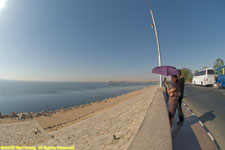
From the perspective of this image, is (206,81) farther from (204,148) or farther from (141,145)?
(141,145)

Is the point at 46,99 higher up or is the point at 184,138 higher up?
the point at 184,138

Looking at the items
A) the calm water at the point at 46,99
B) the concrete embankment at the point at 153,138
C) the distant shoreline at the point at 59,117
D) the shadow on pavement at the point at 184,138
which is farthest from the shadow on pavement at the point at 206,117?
the calm water at the point at 46,99

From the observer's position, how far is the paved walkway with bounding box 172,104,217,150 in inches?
116

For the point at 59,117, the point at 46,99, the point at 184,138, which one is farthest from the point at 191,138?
the point at 46,99

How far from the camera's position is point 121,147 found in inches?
129

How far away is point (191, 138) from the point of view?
3371mm

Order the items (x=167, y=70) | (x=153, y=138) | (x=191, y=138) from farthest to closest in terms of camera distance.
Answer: (x=167, y=70) < (x=191, y=138) < (x=153, y=138)

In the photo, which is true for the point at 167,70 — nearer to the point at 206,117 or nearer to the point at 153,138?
the point at 153,138

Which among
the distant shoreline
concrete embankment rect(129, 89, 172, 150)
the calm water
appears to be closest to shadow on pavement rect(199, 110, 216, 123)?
concrete embankment rect(129, 89, 172, 150)

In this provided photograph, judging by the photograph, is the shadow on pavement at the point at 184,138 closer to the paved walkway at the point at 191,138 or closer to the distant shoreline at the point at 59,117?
the paved walkway at the point at 191,138

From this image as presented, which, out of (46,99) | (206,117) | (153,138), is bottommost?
(46,99)

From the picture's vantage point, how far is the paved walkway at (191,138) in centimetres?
296

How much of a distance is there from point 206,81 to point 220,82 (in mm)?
3819

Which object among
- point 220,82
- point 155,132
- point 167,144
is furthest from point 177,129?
point 220,82
